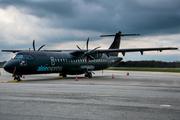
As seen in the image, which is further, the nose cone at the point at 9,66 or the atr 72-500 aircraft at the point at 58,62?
the atr 72-500 aircraft at the point at 58,62

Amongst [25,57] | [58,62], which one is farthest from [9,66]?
[58,62]

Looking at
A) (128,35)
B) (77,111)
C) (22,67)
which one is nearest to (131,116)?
(77,111)

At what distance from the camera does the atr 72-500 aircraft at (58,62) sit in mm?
21000

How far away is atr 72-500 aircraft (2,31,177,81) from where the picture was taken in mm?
21000

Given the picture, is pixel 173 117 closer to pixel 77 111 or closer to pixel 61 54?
pixel 77 111

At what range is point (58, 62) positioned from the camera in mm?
25016

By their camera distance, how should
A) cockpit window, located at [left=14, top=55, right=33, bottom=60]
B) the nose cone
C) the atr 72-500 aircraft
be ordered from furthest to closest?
cockpit window, located at [left=14, top=55, right=33, bottom=60] < the atr 72-500 aircraft < the nose cone

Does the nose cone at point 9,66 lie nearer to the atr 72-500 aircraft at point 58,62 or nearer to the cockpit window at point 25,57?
the atr 72-500 aircraft at point 58,62

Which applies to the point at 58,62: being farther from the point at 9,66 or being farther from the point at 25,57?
the point at 9,66

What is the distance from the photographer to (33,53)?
75.3 ft

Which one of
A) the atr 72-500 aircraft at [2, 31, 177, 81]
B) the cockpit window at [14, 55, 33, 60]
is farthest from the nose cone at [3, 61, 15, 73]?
the cockpit window at [14, 55, 33, 60]

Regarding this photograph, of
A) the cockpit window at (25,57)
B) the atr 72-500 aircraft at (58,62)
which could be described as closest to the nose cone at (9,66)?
the atr 72-500 aircraft at (58,62)

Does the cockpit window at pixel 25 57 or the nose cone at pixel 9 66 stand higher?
the cockpit window at pixel 25 57

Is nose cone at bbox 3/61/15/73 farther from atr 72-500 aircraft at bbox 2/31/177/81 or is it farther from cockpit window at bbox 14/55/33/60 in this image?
cockpit window at bbox 14/55/33/60
